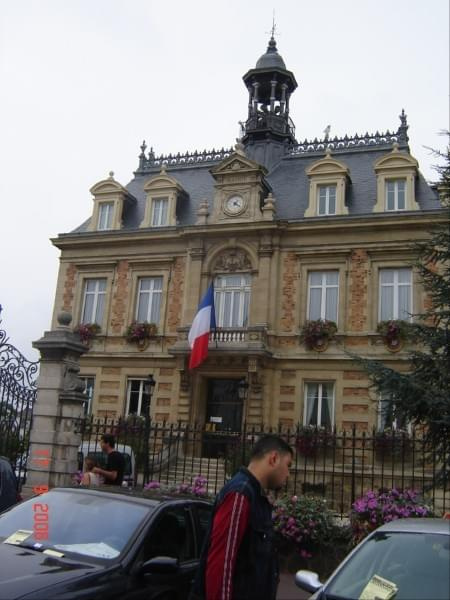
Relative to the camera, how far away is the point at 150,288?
2577 cm

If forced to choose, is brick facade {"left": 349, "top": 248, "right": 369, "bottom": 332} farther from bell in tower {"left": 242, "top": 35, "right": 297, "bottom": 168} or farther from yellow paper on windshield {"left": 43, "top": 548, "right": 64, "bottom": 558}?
yellow paper on windshield {"left": 43, "top": 548, "right": 64, "bottom": 558}

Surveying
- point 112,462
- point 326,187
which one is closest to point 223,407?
point 326,187

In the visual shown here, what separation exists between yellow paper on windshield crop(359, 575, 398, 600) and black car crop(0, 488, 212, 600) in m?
1.47

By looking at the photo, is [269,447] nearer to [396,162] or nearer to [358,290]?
[358,290]

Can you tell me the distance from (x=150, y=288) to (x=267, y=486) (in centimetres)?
2226

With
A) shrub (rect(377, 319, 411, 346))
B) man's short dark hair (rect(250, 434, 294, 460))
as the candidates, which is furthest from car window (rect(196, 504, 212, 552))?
shrub (rect(377, 319, 411, 346))

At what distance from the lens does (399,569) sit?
475 centimetres

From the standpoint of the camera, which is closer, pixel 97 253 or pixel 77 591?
pixel 77 591

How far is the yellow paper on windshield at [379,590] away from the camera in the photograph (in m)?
4.37

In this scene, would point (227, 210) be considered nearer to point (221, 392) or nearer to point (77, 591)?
point (221, 392)

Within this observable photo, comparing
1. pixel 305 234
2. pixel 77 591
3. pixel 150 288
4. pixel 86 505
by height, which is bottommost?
pixel 77 591

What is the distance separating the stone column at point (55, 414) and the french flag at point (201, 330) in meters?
9.77

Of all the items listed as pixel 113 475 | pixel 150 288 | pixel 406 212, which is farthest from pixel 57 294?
pixel 113 475

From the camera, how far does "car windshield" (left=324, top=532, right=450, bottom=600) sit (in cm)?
446
